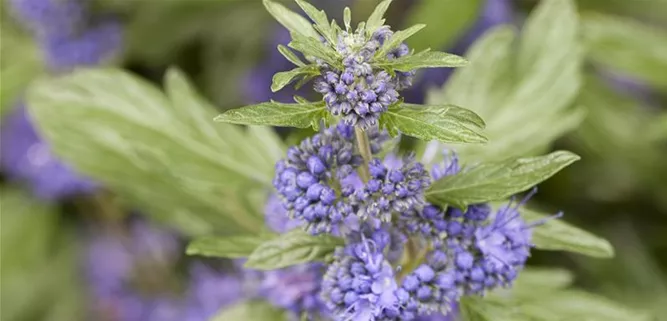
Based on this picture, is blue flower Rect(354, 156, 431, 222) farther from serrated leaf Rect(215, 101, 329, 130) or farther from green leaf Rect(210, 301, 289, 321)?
green leaf Rect(210, 301, 289, 321)

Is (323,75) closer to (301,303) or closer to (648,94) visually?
(301,303)

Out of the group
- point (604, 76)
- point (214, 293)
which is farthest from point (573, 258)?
point (214, 293)

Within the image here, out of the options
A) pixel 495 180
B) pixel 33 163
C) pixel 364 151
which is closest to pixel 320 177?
pixel 364 151

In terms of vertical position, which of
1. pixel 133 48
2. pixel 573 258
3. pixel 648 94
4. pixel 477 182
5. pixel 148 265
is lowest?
pixel 573 258

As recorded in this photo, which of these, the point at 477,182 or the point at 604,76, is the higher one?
the point at 604,76

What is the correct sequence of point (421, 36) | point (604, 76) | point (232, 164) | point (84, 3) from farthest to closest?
1. point (604, 76)
2. point (84, 3)
3. point (421, 36)
4. point (232, 164)

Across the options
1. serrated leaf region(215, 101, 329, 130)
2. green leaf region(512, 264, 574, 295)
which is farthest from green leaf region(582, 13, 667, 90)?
serrated leaf region(215, 101, 329, 130)
